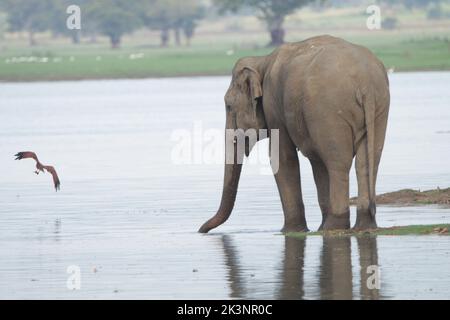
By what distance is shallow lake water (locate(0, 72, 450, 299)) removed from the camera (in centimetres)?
1767

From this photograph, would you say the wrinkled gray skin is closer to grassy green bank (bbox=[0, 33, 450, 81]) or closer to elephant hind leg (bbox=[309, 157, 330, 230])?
elephant hind leg (bbox=[309, 157, 330, 230])

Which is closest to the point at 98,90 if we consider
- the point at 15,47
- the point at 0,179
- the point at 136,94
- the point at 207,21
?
the point at 136,94

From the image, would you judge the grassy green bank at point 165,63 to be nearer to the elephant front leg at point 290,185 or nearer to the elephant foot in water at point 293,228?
the elephant front leg at point 290,185

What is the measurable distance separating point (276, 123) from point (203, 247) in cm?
221

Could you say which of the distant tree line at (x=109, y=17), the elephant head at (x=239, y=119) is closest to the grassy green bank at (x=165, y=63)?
the distant tree line at (x=109, y=17)

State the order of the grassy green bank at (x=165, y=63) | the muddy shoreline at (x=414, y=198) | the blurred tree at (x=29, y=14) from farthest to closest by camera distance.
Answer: the blurred tree at (x=29, y=14)
the grassy green bank at (x=165, y=63)
the muddy shoreline at (x=414, y=198)

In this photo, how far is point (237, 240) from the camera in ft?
71.3

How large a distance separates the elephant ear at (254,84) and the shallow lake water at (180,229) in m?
1.58

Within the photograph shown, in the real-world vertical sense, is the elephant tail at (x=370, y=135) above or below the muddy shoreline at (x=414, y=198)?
above

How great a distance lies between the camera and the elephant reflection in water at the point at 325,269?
663 inches

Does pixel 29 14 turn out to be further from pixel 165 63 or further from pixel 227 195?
pixel 227 195

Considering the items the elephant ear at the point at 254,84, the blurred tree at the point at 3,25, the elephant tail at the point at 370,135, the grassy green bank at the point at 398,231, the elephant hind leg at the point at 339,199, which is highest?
the blurred tree at the point at 3,25

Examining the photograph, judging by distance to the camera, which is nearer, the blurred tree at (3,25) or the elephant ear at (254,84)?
the elephant ear at (254,84)
